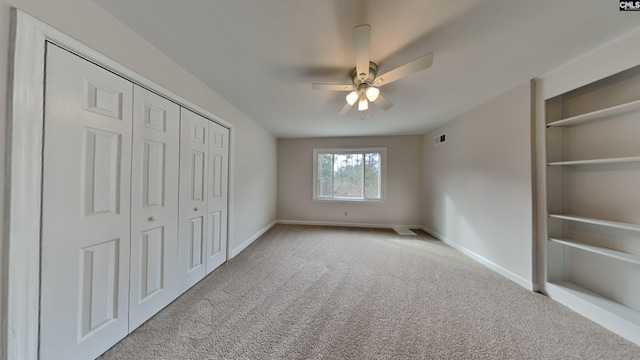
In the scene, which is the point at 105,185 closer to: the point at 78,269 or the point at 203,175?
the point at 78,269

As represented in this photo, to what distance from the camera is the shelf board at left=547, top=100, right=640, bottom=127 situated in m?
1.49

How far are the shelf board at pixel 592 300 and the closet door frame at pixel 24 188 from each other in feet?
12.4

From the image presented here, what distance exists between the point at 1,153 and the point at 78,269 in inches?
27.8

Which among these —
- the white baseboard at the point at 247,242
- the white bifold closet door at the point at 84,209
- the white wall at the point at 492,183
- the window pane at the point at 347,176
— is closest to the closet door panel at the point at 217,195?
the white baseboard at the point at 247,242

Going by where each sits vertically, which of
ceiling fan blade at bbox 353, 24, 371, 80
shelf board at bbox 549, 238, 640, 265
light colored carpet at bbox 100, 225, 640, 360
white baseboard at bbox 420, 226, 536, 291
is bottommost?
light colored carpet at bbox 100, 225, 640, 360

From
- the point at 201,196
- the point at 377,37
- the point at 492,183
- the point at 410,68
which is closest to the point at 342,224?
the point at 492,183

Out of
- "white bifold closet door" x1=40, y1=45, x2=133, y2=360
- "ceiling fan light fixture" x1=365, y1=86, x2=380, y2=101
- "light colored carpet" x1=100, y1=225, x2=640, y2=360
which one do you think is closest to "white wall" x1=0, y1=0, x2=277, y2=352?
"white bifold closet door" x1=40, y1=45, x2=133, y2=360

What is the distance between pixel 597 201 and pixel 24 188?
4060 mm

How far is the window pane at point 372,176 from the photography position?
4895mm

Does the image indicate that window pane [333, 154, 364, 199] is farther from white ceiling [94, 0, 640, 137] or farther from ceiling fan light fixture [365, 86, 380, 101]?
ceiling fan light fixture [365, 86, 380, 101]

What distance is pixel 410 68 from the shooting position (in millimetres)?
1575

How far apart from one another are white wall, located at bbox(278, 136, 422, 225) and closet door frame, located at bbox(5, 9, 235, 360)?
413 cm

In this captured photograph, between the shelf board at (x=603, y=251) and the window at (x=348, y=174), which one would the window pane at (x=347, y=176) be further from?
the shelf board at (x=603, y=251)

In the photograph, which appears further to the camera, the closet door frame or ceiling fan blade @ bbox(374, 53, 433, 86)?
ceiling fan blade @ bbox(374, 53, 433, 86)
